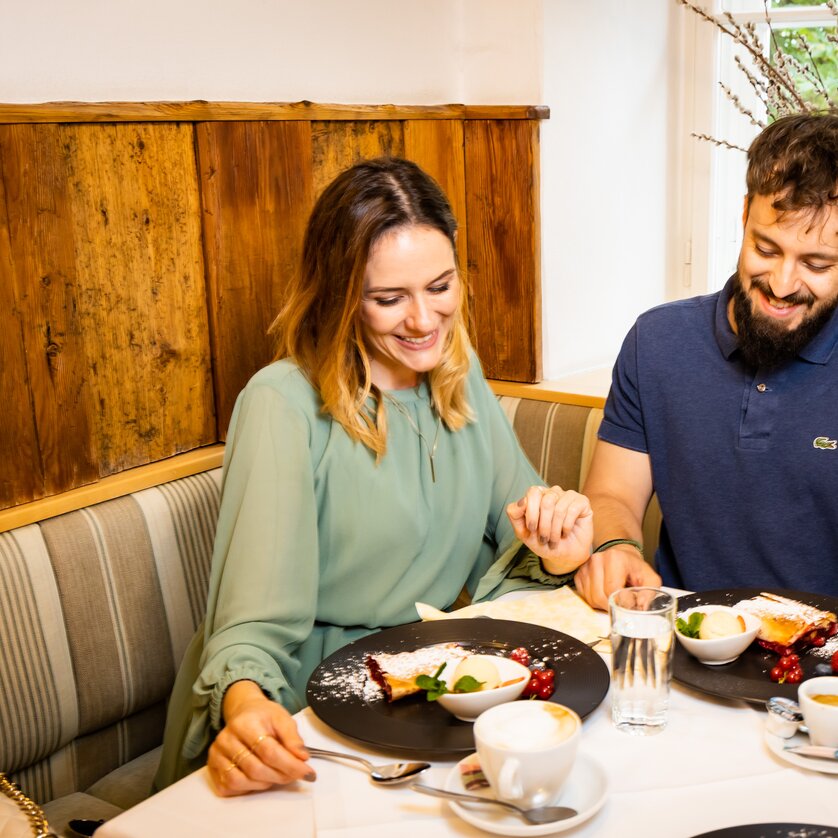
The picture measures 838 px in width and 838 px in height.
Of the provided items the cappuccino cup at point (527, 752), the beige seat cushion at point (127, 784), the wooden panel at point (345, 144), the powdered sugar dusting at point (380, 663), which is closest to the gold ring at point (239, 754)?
the powdered sugar dusting at point (380, 663)

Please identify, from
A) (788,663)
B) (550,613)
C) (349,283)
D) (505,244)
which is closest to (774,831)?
(788,663)

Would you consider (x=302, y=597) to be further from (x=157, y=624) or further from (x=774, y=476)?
(x=774, y=476)

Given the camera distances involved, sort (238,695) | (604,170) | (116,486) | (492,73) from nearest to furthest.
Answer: (238,695)
(116,486)
(492,73)
(604,170)

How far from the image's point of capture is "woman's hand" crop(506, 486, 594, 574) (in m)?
1.47

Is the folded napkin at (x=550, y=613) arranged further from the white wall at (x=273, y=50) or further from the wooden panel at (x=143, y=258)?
the white wall at (x=273, y=50)

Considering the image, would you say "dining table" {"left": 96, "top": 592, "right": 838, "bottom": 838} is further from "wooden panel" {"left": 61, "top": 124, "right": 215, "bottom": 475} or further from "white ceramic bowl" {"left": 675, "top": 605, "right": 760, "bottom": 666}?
"wooden panel" {"left": 61, "top": 124, "right": 215, "bottom": 475}

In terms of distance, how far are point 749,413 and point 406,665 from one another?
791 mm

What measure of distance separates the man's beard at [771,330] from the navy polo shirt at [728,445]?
0.02 m

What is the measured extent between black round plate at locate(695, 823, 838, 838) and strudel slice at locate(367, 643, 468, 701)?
0.36 meters

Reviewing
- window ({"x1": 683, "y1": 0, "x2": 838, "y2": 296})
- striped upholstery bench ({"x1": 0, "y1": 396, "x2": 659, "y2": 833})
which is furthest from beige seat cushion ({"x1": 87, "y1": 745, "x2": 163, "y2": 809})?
window ({"x1": 683, "y1": 0, "x2": 838, "y2": 296})

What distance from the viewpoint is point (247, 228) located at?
6.55ft

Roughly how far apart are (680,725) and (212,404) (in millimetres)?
1190

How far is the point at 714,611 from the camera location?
124cm

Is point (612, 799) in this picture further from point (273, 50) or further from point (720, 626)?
point (273, 50)
